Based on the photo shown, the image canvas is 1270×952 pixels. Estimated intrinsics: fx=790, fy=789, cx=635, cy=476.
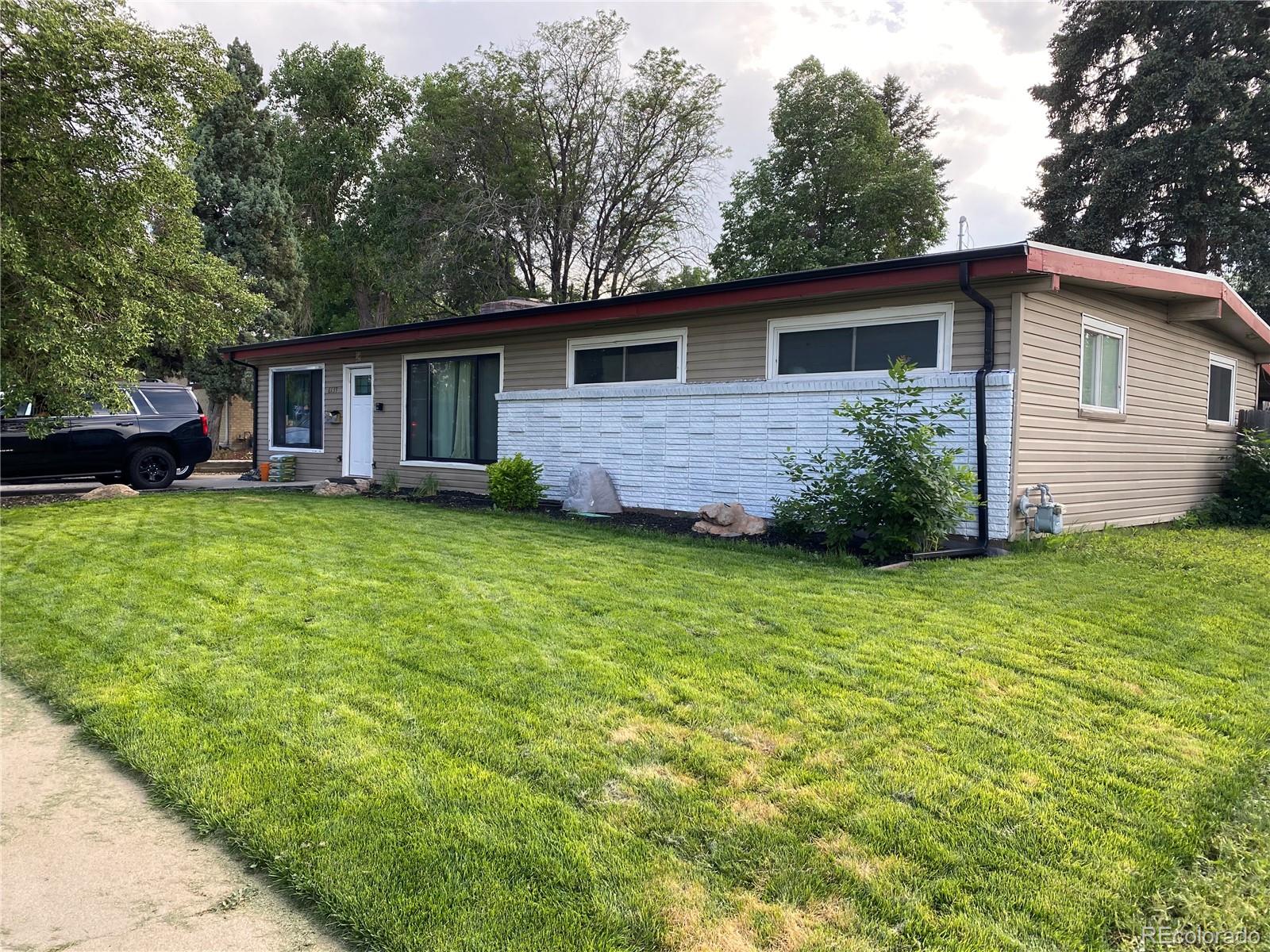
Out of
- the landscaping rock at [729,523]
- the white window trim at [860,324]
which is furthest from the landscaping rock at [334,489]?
the white window trim at [860,324]

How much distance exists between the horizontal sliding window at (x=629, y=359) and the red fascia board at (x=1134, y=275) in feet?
12.4

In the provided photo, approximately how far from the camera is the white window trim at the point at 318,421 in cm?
1355

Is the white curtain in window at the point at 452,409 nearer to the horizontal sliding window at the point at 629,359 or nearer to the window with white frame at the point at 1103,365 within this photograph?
the horizontal sliding window at the point at 629,359

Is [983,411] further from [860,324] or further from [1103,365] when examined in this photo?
[1103,365]

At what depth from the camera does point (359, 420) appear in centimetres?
1304

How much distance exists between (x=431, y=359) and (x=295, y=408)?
377 cm

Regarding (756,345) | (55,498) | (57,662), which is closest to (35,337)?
(55,498)

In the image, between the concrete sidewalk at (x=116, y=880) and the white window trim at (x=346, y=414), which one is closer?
the concrete sidewalk at (x=116, y=880)

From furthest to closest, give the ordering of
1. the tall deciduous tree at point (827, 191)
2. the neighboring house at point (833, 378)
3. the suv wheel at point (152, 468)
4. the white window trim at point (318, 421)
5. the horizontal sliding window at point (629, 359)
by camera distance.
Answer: the tall deciduous tree at point (827, 191), the white window trim at point (318, 421), the suv wheel at point (152, 468), the horizontal sliding window at point (629, 359), the neighboring house at point (833, 378)

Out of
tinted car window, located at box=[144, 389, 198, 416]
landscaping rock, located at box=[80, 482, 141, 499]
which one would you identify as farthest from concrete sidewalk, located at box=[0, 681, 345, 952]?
tinted car window, located at box=[144, 389, 198, 416]

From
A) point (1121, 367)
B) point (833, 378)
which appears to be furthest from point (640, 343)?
point (1121, 367)

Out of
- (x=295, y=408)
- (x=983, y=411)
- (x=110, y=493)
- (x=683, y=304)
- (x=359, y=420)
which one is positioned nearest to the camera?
(x=983, y=411)

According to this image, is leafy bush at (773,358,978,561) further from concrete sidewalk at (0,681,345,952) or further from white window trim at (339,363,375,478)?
white window trim at (339,363,375,478)

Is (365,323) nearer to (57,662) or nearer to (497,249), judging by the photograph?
(497,249)
